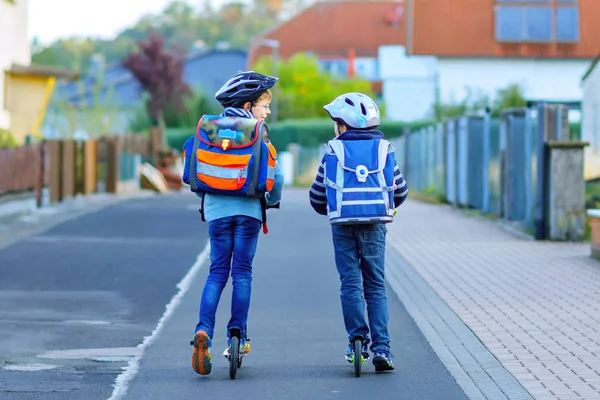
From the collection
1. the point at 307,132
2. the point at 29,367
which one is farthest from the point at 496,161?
the point at 307,132

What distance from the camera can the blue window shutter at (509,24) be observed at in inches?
2093

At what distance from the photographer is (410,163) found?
119 ft

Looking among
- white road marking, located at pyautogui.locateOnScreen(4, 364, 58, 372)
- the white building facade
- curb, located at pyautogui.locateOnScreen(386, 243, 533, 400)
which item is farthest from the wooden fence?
white road marking, located at pyautogui.locateOnScreen(4, 364, 58, 372)

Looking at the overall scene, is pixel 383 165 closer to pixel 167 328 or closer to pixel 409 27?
pixel 167 328

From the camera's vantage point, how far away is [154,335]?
913 cm

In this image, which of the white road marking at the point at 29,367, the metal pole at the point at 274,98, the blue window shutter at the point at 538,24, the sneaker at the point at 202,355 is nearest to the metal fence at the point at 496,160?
the white road marking at the point at 29,367

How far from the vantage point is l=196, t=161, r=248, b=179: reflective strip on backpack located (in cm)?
742

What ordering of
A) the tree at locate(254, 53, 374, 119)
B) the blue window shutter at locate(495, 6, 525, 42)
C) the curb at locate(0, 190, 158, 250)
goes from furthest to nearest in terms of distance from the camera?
the tree at locate(254, 53, 374, 119) → the blue window shutter at locate(495, 6, 525, 42) → the curb at locate(0, 190, 158, 250)

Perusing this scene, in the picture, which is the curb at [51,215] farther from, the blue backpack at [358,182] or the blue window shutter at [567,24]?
the blue window shutter at [567,24]

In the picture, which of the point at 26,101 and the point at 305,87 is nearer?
the point at 26,101

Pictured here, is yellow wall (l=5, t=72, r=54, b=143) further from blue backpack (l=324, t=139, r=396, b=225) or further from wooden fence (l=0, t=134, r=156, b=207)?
blue backpack (l=324, t=139, r=396, b=225)

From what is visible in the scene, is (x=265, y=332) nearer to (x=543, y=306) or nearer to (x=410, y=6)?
(x=543, y=306)

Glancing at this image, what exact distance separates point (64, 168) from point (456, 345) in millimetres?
17175

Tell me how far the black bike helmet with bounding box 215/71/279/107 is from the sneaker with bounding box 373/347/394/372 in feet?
5.05
